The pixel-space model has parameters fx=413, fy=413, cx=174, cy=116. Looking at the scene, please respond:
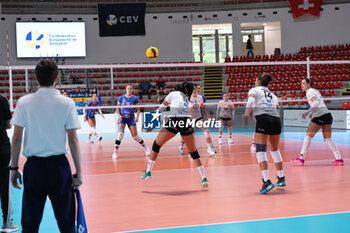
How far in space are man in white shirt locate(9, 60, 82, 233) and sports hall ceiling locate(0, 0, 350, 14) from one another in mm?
24947

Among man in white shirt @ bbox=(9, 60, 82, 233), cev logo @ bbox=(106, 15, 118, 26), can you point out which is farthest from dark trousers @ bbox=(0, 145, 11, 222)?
cev logo @ bbox=(106, 15, 118, 26)

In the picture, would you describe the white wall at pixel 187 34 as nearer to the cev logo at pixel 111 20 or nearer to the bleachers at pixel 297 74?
the cev logo at pixel 111 20

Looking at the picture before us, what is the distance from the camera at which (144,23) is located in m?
27.0

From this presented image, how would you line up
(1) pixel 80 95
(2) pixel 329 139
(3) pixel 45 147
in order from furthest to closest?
1. (1) pixel 80 95
2. (2) pixel 329 139
3. (3) pixel 45 147

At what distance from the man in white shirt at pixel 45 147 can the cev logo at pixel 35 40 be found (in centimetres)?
2391

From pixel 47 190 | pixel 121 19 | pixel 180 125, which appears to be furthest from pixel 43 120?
pixel 121 19

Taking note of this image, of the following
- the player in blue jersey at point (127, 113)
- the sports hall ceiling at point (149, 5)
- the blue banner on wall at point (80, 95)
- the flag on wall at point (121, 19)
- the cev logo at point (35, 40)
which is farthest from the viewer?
the flag on wall at point (121, 19)

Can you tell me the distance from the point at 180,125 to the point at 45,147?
358 cm

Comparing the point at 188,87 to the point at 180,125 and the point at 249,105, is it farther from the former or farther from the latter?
the point at 249,105

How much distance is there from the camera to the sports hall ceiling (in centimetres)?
2584

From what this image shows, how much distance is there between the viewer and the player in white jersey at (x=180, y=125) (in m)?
6.25

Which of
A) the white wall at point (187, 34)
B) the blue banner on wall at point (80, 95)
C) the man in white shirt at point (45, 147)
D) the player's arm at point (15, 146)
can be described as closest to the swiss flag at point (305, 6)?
the white wall at point (187, 34)

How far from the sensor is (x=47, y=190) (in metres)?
2.81

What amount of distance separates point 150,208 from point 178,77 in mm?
20662
